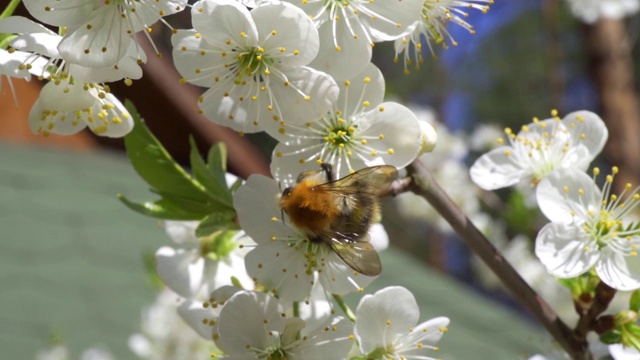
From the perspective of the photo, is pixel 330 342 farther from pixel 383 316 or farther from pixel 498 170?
pixel 498 170

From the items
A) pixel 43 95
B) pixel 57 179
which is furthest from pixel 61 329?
pixel 43 95

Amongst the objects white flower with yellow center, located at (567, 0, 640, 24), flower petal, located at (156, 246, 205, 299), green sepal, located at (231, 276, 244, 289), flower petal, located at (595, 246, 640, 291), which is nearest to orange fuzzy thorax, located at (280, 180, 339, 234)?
green sepal, located at (231, 276, 244, 289)

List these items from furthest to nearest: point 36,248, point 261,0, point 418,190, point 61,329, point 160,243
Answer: point 160,243 < point 36,248 < point 61,329 < point 418,190 < point 261,0

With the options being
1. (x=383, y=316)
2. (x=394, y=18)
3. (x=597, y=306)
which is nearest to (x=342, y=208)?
(x=383, y=316)

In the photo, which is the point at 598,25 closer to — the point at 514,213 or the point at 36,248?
the point at 514,213

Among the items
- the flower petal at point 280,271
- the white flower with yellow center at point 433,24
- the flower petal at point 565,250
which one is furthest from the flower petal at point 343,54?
the flower petal at point 565,250

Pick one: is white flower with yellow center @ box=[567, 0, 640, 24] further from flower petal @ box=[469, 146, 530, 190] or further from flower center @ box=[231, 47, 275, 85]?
flower center @ box=[231, 47, 275, 85]
